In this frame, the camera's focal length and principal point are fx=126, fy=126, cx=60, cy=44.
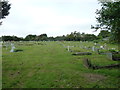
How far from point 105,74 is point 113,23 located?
352cm

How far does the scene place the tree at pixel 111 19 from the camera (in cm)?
778

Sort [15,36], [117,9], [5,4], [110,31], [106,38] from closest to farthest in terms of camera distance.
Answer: [117,9] < [110,31] < [106,38] < [5,4] < [15,36]

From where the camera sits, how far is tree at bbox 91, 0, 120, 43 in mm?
7777

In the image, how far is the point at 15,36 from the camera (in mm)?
79688

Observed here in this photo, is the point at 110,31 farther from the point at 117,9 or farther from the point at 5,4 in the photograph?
the point at 5,4

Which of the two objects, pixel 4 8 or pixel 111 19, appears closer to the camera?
pixel 111 19

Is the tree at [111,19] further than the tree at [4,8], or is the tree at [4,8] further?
the tree at [4,8]

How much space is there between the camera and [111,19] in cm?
839

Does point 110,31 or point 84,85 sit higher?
point 110,31

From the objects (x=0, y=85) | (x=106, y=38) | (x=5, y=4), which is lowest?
(x=0, y=85)

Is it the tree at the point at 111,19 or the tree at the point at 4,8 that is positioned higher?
the tree at the point at 4,8

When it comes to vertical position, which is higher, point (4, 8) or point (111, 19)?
point (4, 8)

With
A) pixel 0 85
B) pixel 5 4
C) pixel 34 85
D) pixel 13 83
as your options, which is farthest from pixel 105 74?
pixel 5 4

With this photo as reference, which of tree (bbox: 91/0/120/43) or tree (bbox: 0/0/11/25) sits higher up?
tree (bbox: 0/0/11/25)
